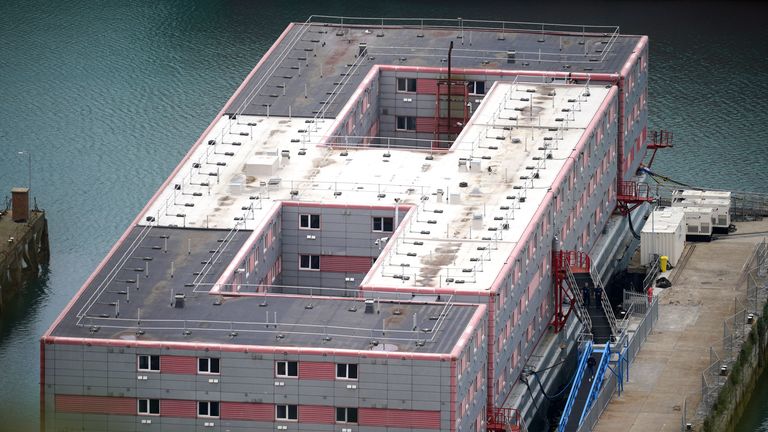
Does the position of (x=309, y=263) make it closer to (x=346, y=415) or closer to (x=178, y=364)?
(x=178, y=364)

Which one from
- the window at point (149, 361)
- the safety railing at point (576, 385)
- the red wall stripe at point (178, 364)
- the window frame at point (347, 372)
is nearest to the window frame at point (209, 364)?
the red wall stripe at point (178, 364)

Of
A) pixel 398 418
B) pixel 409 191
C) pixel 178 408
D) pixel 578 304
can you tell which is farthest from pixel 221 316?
pixel 578 304

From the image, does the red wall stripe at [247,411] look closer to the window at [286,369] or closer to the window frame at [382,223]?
the window at [286,369]

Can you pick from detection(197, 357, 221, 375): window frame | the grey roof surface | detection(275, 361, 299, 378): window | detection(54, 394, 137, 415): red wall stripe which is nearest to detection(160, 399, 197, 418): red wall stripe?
detection(54, 394, 137, 415): red wall stripe

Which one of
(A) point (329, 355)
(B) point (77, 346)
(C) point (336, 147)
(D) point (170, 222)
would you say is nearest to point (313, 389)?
(A) point (329, 355)

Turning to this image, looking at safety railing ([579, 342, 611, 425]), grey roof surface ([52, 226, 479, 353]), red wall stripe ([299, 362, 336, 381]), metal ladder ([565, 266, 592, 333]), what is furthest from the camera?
metal ladder ([565, 266, 592, 333])

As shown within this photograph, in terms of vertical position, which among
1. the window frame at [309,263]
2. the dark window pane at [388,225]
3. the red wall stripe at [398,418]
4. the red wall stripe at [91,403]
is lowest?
the red wall stripe at [398,418]

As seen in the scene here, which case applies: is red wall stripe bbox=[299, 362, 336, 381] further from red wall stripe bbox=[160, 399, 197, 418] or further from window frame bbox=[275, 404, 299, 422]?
red wall stripe bbox=[160, 399, 197, 418]
